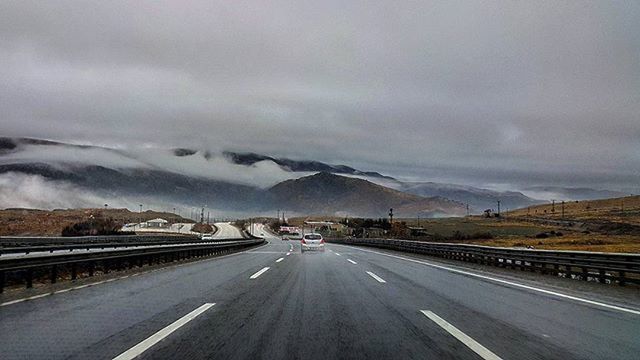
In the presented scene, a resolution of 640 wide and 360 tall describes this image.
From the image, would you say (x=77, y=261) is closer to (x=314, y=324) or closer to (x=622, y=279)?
(x=314, y=324)

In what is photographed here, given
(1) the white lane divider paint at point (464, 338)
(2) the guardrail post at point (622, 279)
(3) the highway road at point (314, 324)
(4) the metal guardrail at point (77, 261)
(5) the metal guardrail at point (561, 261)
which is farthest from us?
(5) the metal guardrail at point (561, 261)

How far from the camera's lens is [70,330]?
24.7 ft

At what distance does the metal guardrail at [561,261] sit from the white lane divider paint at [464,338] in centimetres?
902

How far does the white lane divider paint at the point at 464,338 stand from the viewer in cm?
625

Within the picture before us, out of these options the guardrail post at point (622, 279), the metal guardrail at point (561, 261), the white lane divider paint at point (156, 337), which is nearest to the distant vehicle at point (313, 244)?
the metal guardrail at point (561, 261)

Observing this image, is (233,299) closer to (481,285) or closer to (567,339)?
(567,339)

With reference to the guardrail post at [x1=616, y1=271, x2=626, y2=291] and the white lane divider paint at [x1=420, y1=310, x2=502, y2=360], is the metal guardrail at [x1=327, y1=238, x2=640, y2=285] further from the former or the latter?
the white lane divider paint at [x1=420, y1=310, x2=502, y2=360]

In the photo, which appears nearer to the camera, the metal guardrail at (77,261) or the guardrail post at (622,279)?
the metal guardrail at (77,261)

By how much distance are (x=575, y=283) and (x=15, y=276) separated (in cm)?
1659

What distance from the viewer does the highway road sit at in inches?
253

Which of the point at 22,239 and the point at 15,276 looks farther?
the point at 22,239

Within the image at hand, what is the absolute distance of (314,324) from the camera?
27.1 feet

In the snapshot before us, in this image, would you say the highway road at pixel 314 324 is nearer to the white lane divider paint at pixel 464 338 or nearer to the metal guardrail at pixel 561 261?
the white lane divider paint at pixel 464 338

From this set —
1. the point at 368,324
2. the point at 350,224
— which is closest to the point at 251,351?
the point at 368,324
